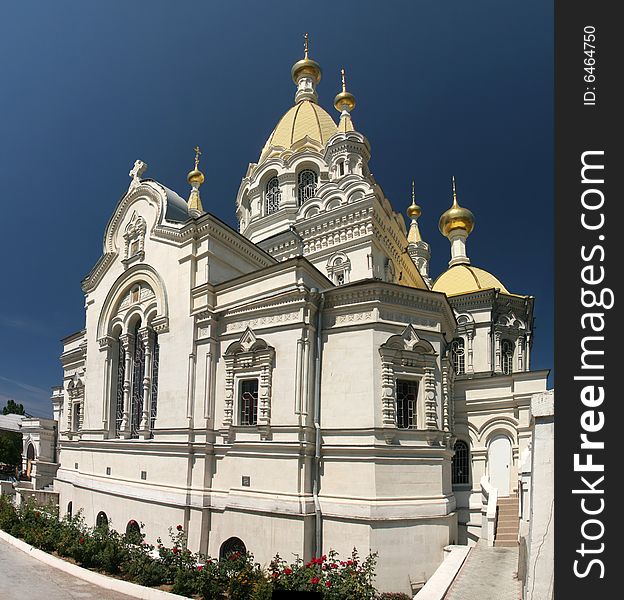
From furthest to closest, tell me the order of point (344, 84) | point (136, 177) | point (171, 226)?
point (344, 84) → point (136, 177) → point (171, 226)

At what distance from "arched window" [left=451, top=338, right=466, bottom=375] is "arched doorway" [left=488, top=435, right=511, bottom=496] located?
21.4 feet

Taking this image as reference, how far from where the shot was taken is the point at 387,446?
1222cm

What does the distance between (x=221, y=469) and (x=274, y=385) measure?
293 cm

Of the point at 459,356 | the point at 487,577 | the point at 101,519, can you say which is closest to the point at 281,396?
the point at 487,577

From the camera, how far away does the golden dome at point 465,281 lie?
26.0m

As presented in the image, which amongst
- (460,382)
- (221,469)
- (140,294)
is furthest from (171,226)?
(460,382)

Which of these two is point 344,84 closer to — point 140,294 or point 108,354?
point 140,294

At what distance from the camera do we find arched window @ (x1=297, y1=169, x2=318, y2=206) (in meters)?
25.1

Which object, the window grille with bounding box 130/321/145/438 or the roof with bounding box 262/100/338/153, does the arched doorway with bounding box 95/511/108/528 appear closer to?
the window grille with bounding box 130/321/145/438

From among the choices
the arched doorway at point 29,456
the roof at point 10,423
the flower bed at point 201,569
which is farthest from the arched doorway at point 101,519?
the roof at point 10,423

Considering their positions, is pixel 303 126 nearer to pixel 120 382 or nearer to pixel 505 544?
pixel 120 382

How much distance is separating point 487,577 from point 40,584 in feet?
28.7

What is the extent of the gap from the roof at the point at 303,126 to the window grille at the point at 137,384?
Result: 13902 millimetres

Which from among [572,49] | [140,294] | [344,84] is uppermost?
[344,84]
